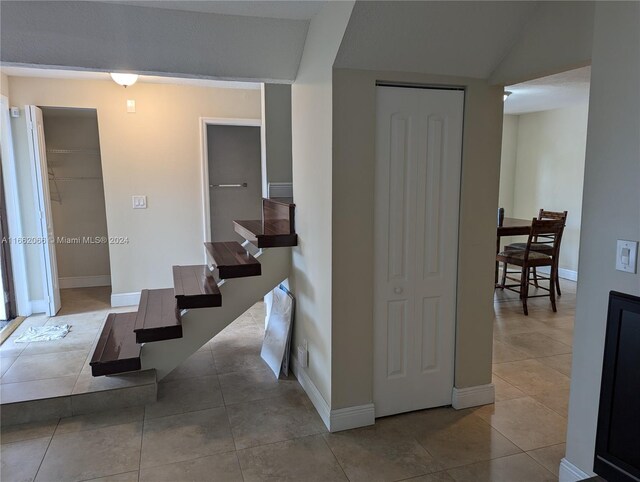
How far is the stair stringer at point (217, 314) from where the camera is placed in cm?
289

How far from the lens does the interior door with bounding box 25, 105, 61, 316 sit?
404 cm

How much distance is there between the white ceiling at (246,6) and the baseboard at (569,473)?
244cm

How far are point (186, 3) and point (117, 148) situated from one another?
8.77 ft

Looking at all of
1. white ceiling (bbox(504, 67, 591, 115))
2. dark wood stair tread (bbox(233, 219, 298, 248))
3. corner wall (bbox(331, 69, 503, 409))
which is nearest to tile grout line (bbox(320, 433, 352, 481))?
corner wall (bbox(331, 69, 503, 409))

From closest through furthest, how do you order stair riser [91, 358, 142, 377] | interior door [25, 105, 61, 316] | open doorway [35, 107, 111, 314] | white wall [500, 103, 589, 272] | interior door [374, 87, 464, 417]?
interior door [374, 87, 464, 417]
stair riser [91, 358, 142, 377]
interior door [25, 105, 61, 316]
open doorway [35, 107, 111, 314]
white wall [500, 103, 589, 272]

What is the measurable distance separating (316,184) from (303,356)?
115cm

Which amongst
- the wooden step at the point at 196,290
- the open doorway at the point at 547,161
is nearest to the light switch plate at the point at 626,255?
the wooden step at the point at 196,290

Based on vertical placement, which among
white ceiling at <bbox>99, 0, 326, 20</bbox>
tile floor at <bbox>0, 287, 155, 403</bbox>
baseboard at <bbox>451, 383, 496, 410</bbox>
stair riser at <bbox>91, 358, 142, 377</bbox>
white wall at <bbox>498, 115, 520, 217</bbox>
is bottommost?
baseboard at <bbox>451, 383, 496, 410</bbox>

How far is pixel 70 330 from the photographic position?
387cm

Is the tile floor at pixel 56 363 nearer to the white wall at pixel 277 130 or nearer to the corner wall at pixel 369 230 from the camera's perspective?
the corner wall at pixel 369 230

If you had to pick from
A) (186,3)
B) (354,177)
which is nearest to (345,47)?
(354,177)

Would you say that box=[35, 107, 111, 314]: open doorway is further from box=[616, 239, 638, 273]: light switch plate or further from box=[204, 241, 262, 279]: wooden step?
box=[616, 239, 638, 273]: light switch plate

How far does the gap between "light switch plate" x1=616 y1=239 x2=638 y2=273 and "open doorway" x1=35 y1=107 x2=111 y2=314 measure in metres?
5.01

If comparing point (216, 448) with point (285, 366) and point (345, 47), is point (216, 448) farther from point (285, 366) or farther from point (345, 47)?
point (345, 47)
